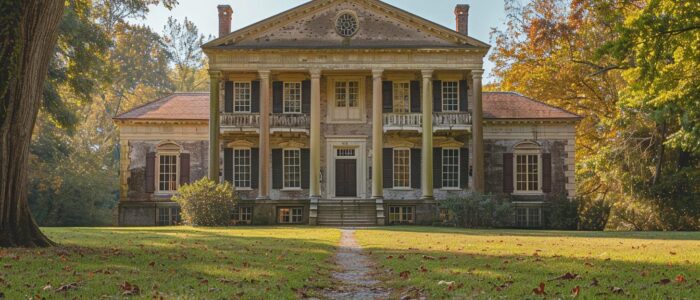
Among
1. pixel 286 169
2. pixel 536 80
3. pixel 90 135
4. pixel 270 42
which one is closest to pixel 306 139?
pixel 286 169

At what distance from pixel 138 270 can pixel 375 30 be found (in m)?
25.4

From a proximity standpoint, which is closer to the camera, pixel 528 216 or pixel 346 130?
pixel 528 216

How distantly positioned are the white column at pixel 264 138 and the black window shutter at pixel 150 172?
5.97m

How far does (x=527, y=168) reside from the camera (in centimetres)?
3575

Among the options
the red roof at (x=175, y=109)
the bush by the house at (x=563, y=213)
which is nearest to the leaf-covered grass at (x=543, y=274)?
the bush by the house at (x=563, y=213)

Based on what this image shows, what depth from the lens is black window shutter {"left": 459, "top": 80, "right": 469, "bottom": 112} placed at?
35219 mm

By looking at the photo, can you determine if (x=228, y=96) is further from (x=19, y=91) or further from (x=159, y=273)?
(x=159, y=273)

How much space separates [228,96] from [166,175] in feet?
16.4

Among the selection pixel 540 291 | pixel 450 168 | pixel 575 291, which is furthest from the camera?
pixel 450 168

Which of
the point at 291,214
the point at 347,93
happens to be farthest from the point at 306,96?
the point at 291,214

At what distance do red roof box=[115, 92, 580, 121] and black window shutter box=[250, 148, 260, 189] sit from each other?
2986 millimetres

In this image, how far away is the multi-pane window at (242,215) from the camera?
33250mm

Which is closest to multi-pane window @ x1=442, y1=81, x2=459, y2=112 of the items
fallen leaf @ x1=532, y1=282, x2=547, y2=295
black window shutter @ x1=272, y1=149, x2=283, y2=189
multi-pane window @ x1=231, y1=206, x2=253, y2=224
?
black window shutter @ x1=272, y1=149, x2=283, y2=189

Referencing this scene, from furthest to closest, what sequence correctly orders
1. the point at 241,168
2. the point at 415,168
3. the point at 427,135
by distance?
the point at 241,168 → the point at 415,168 → the point at 427,135
